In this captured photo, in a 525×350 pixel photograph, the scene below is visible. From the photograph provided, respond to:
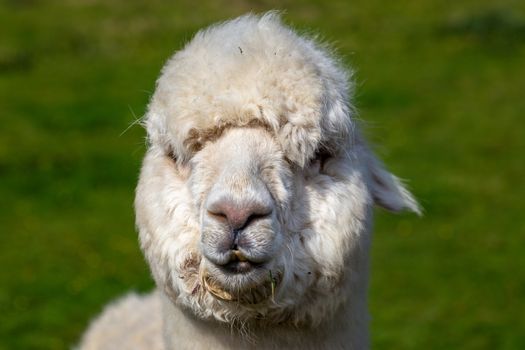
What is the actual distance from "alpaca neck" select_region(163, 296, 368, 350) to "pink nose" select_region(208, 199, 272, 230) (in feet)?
1.58

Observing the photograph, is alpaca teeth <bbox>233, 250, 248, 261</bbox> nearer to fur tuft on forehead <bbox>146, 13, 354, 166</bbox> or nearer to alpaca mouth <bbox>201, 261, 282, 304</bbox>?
alpaca mouth <bbox>201, 261, 282, 304</bbox>

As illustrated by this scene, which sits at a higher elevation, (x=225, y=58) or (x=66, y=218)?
(x=225, y=58)

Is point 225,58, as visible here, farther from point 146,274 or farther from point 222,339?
point 146,274

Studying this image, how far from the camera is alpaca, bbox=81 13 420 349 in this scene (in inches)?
123

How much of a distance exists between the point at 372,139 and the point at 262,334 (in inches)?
48.1

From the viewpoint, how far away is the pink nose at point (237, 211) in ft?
9.89

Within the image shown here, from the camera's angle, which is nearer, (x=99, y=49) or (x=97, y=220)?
(x=97, y=220)

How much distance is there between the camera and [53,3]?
20406mm

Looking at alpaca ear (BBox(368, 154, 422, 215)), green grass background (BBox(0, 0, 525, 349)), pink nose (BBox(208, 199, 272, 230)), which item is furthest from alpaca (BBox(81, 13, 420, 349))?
green grass background (BBox(0, 0, 525, 349))

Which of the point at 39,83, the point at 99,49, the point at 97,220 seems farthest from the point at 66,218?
the point at 99,49

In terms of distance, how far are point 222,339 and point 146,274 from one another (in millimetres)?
6412

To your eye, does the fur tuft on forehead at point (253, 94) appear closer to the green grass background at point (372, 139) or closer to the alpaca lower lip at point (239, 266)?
the alpaca lower lip at point (239, 266)

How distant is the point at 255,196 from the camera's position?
10.0ft

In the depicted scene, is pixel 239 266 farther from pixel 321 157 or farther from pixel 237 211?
pixel 321 157
